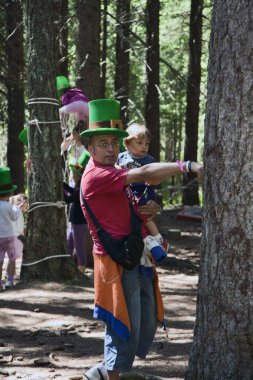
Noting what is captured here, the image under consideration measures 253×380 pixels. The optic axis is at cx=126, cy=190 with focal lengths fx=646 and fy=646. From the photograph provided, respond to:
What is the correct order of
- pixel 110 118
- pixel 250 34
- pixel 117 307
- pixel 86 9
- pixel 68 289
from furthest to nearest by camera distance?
1. pixel 86 9
2. pixel 68 289
3. pixel 110 118
4. pixel 117 307
5. pixel 250 34

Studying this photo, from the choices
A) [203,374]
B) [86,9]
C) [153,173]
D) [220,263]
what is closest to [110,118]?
[153,173]

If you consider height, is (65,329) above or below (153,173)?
below

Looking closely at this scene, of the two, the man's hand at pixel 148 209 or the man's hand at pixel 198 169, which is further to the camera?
the man's hand at pixel 148 209

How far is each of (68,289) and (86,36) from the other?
4768mm

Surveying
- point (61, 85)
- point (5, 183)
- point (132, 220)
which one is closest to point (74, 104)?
point (61, 85)

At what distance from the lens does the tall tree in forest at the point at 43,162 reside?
873 cm

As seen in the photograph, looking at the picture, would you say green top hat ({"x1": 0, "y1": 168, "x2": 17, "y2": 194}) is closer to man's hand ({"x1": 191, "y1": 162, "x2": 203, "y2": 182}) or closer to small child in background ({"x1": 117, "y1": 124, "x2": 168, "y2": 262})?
small child in background ({"x1": 117, "y1": 124, "x2": 168, "y2": 262})

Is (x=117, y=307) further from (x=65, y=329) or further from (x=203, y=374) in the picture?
(x=65, y=329)

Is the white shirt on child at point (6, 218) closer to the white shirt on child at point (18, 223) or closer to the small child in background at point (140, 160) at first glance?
the white shirt on child at point (18, 223)

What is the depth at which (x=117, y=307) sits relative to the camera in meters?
4.46

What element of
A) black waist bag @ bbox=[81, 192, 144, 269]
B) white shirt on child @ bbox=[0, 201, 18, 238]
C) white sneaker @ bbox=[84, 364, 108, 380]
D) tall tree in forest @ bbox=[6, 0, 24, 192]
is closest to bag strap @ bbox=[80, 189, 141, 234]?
black waist bag @ bbox=[81, 192, 144, 269]

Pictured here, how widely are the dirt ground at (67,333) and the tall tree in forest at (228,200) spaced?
1.06 m

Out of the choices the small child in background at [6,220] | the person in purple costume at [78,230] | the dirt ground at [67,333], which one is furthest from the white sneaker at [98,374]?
the small child in background at [6,220]

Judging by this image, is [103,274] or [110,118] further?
[110,118]
